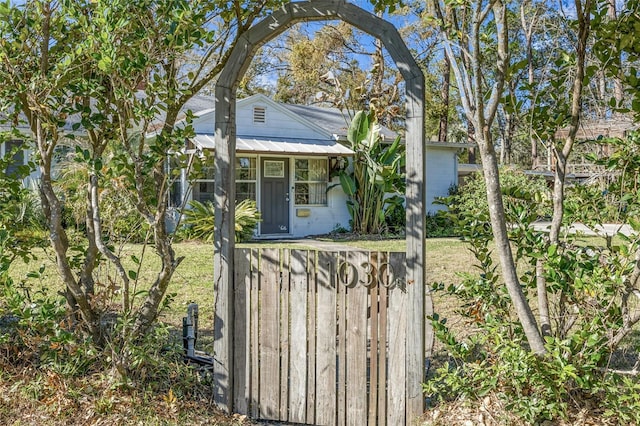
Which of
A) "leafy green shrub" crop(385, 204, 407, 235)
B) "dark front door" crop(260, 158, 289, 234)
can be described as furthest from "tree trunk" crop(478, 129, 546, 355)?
"leafy green shrub" crop(385, 204, 407, 235)

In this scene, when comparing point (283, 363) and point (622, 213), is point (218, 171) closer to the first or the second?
point (283, 363)

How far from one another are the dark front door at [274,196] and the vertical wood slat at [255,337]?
11620 mm

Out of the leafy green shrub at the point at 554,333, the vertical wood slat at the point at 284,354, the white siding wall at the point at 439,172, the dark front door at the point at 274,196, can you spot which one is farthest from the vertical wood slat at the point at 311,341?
the white siding wall at the point at 439,172

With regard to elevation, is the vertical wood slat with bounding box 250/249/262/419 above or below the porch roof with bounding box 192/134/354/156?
below

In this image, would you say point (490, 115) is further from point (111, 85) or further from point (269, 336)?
point (111, 85)

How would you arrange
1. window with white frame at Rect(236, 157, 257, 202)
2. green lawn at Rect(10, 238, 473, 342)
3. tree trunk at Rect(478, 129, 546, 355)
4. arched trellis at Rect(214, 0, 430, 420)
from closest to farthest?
tree trunk at Rect(478, 129, 546, 355), arched trellis at Rect(214, 0, 430, 420), green lawn at Rect(10, 238, 473, 342), window with white frame at Rect(236, 157, 257, 202)

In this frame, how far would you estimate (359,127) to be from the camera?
13.6 metres

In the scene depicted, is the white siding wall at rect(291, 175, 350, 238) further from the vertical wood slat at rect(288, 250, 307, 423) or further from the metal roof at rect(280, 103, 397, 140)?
the vertical wood slat at rect(288, 250, 307, 423)

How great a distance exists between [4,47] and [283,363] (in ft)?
9.01

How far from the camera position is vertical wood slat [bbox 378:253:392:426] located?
3201 mm

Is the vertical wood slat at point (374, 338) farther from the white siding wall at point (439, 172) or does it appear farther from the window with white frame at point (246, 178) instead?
the white siding wall at point (439, 172)

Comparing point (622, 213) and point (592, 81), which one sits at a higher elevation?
point (592, 81)

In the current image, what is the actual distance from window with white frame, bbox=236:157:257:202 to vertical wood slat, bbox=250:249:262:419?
11461mm

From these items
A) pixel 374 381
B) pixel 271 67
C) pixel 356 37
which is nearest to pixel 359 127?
pixel 374 381
